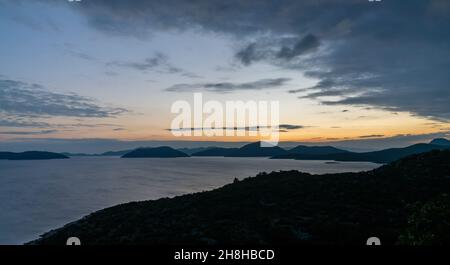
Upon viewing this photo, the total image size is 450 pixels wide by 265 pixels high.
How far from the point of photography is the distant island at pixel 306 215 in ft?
54.8

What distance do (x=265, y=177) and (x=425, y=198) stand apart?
2007 centimetres

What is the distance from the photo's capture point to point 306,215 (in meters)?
22.4

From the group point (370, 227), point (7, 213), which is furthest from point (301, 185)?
point (7, 213)

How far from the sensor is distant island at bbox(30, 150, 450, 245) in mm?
16703
